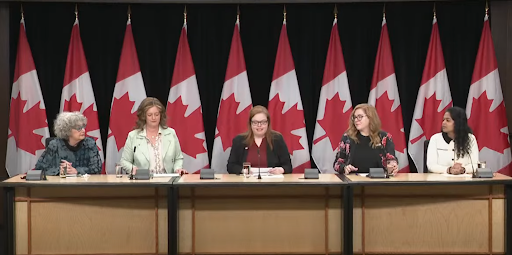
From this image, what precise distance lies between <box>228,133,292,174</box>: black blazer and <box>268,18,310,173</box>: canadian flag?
1.02 meters

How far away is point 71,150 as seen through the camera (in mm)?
4742

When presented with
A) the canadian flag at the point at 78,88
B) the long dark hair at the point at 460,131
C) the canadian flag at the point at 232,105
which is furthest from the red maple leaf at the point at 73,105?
the long dark hair at the point at 460,131

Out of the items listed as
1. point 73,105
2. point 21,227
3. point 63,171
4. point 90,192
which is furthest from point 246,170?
point 73,105

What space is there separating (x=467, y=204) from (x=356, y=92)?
95.0 inches

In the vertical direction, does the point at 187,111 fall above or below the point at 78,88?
below

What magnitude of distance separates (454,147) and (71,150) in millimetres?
3253

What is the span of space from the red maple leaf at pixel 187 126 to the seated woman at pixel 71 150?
1.36 m

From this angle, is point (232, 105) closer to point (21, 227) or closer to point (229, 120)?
point (229, 120)

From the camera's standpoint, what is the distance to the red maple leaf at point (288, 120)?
6094 millimetres

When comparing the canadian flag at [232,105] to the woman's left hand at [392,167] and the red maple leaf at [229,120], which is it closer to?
the red maple leaf at [229,120]

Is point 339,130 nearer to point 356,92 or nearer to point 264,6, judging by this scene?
point 356,92

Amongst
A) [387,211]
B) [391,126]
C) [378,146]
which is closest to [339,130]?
[391,126]

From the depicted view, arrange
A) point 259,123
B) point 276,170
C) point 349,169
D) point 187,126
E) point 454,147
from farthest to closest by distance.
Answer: point 187,126 → point 259,123 → point 454,147 → point 349,169 → point 276,170

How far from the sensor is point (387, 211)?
426 cm
